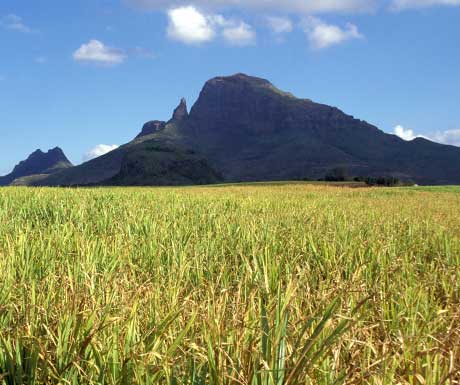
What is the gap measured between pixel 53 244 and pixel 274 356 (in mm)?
3617

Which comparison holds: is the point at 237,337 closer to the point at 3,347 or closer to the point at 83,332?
the point at 83,332

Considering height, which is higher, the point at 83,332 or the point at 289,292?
the point at 289,292

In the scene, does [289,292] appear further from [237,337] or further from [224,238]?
[224,238]

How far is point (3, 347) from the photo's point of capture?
87.3 inches

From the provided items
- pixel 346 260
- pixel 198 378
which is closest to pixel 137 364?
pixel 198 378

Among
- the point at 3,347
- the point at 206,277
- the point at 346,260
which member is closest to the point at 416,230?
the point at 346,260

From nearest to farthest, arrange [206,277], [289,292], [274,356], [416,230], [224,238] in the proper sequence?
[274,356] → [289,292] → [206,277] → [224,238] → [416,230]

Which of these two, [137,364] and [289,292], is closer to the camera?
[137,364]

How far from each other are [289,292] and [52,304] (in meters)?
1.47

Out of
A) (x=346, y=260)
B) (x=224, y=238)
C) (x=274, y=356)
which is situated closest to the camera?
(x=274, y=356)

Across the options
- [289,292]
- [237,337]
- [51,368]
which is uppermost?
[289,292]

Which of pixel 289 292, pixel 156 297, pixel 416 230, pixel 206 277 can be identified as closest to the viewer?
pixel 289 292

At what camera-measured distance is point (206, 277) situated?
3951 millimetres

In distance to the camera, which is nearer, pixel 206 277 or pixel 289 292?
pixel 289 292
